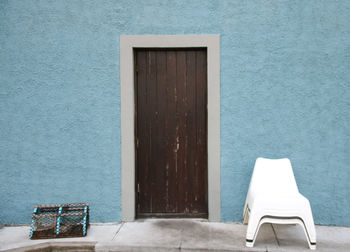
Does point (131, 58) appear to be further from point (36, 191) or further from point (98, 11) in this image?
point (36, 191)

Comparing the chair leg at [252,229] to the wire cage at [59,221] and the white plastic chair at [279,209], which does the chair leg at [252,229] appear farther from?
the wire cage at [59,221]

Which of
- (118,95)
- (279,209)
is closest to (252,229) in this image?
(279,209)

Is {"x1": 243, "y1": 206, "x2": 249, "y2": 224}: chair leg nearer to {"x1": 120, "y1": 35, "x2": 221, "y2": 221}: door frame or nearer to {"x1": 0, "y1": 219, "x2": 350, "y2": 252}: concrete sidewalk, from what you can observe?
{"x1": 0, "y1": 219, "x2": 350, "y2": 252}: concrete sidewalk

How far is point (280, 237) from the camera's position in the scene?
151 inches

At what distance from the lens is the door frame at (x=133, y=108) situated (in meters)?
4.28

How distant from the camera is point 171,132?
14.8 ft

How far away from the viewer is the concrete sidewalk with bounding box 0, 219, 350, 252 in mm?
3574

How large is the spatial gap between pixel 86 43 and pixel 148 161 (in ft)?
5.90

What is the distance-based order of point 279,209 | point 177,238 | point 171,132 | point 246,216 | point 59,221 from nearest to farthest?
point 279,209 < point 177,238 < point 59,221 < point 246,216 < point 171,132

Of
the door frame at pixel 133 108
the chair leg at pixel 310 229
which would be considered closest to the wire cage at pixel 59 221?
the door frame at pixel 133 108

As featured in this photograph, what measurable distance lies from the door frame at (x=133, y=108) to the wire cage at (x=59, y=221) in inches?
23.3

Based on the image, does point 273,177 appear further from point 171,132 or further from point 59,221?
point 59,221

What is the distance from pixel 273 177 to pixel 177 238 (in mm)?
A: 1376

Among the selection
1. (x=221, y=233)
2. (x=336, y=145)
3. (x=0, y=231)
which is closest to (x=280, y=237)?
(x=221, y=233)
